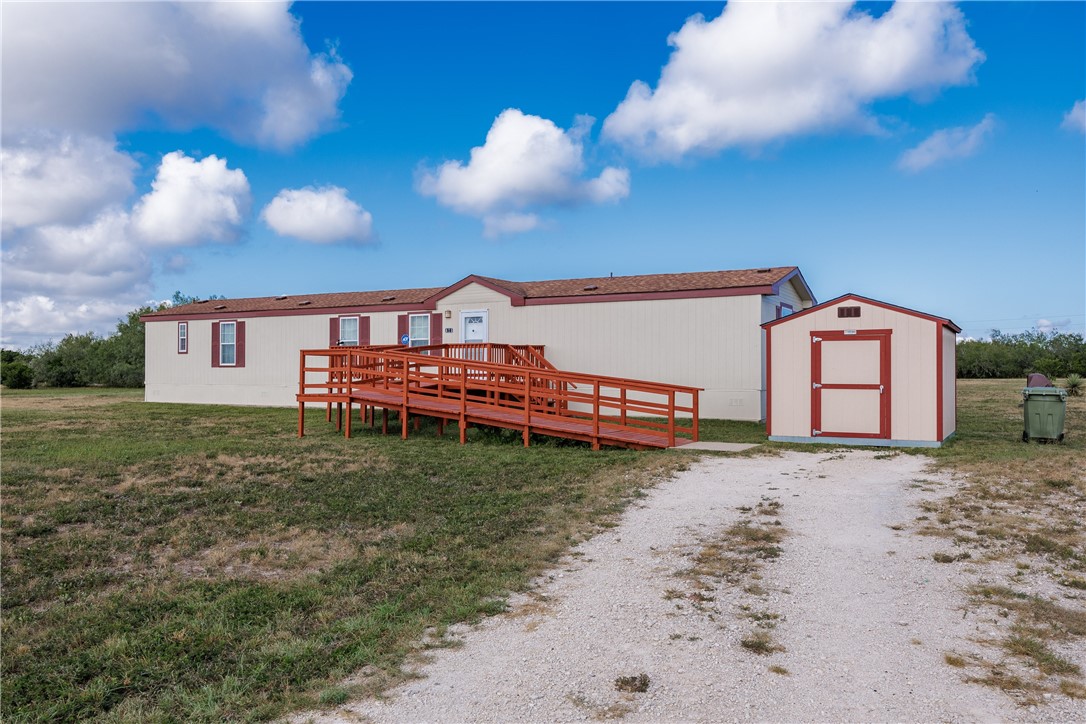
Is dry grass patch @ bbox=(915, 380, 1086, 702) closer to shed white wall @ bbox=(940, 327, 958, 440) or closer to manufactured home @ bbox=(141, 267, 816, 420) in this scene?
shed white wall @ bbox=(940, 327, 958, 440)

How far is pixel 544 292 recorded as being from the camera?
17.0 meters

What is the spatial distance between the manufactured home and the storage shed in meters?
3.29

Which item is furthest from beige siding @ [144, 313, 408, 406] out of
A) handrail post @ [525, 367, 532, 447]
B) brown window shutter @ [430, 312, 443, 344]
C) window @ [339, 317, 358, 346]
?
handrail post @ [525, 367, 532, 447]

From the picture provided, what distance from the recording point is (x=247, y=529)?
5949 millimetres

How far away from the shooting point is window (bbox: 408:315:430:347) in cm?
1805

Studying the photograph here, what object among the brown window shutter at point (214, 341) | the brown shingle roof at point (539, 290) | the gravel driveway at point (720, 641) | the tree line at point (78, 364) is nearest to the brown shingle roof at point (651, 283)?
the brown shingle roof at point (539, 290)

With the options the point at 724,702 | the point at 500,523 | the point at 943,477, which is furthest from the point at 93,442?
the point at 943,477

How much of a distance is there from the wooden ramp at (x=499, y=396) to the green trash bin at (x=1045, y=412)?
5036 millimetres

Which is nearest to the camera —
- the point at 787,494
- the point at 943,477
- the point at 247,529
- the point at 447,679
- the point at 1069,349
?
the point at 447,679

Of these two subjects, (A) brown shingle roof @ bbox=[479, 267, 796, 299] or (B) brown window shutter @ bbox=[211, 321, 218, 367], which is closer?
(A) brown shingle roof @ bbox=[479, 267, 796, 299]

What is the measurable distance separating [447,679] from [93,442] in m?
10.0

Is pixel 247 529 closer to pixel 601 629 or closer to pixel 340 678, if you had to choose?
pixel 340 678

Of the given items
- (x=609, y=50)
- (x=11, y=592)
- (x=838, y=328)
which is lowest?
(x=11, y=592)

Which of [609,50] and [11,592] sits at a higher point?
[609,50]
